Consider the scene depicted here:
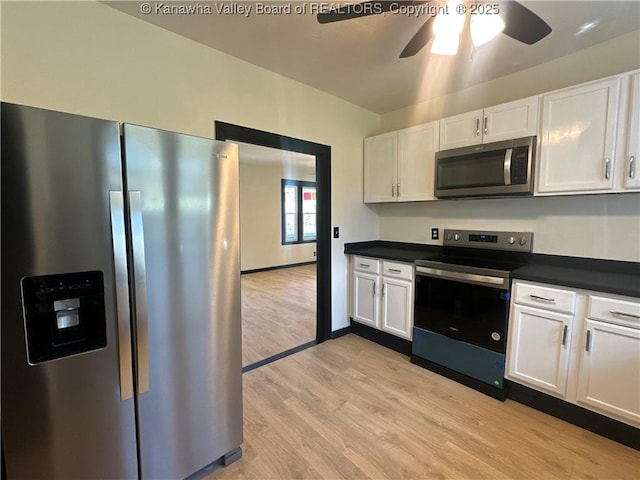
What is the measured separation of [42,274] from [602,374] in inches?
111

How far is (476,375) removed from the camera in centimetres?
226

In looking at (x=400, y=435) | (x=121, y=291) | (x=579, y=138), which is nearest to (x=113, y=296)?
(x=121, y=291)

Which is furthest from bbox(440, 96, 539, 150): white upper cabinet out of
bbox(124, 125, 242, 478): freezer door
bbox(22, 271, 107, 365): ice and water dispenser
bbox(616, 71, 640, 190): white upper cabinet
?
bbox(22, 271, 107, 365): ice and water dispenser

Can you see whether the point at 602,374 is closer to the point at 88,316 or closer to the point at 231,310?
the point at 231,310

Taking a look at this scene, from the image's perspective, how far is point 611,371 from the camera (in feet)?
5.64

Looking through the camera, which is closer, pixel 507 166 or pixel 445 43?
pixel 445 43

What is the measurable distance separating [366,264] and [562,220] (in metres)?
1.64

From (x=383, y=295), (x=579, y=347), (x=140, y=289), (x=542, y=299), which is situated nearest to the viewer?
(x=140, y=289)

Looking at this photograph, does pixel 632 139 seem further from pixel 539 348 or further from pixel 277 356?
pixel 277 356

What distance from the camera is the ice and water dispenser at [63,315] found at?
1.07 meters

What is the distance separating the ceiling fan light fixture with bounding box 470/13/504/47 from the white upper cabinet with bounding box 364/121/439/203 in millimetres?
1222

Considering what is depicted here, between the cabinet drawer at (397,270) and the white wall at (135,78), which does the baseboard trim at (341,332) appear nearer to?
the cabinet drawer at (397,270)

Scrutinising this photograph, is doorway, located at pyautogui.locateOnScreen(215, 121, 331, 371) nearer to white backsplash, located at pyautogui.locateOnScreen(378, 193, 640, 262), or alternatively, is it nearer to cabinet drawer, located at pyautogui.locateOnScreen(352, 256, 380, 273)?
cabinet drawer, located at pyautogui.locateOnScreen(352, 256, 380, 273)

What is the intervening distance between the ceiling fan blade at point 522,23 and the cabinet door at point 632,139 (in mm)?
798
